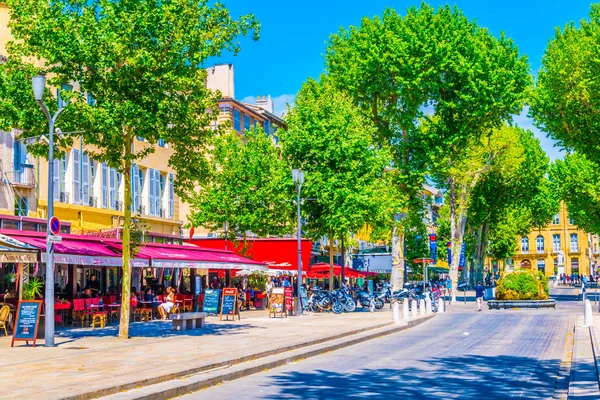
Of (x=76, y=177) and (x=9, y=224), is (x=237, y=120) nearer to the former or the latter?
(x=76, y=177)

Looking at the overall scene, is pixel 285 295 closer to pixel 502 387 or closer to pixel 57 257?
pixel 57 257

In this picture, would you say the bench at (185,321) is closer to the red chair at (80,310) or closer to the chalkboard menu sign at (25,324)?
the red chair at (80,310)

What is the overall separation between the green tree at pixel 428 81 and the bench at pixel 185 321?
1002 inches

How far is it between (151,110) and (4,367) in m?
8.59

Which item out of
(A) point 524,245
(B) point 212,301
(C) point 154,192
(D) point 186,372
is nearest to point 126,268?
(D) point 186,372

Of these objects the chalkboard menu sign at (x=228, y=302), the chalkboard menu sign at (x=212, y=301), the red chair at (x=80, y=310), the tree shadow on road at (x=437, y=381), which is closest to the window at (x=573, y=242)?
the chalkboard menu sign at (x=228, y=302)

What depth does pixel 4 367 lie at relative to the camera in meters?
15.1

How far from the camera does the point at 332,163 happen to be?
141ft

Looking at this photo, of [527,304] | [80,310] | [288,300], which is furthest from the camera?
[527,304]

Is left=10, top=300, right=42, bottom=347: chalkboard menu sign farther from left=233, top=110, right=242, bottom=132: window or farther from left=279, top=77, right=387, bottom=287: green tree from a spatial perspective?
left=233, top=110, right=242, bottom=132: window

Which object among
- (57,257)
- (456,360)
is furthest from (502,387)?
(57,257)

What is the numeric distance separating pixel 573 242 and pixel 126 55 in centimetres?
13009

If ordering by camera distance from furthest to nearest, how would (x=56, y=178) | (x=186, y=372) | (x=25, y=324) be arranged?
(x=56, y=178) → (x=25, y=324) → (x=186, y=372)

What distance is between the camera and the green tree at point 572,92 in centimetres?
4206
